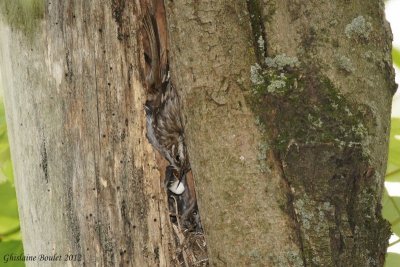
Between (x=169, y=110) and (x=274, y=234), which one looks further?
(x=169, y=110)

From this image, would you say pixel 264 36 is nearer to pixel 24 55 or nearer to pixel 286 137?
pixel 286 137

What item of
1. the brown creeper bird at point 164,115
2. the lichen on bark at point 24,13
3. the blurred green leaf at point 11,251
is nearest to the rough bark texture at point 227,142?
the brown creeper bird at point 164,115

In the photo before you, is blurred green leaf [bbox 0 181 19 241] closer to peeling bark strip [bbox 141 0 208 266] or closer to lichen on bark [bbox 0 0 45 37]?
lichen on bark [bbox 0 0 45 37]

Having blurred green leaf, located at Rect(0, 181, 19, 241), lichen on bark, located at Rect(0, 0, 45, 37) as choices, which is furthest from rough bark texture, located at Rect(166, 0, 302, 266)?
blurred green leaf, located at Rect(0, 181, 19, 241)

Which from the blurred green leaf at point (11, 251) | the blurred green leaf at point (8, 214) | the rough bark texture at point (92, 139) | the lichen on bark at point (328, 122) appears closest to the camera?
the lichen on bark at point (328, 122)

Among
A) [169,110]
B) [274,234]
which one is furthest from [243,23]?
[274,234]

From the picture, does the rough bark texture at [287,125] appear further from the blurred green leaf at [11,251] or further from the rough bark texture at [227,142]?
the blurred green leaf at [11,251]

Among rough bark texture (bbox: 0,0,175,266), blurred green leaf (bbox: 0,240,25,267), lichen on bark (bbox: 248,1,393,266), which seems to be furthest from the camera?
blurred green leaf (bbox: 0,240,25,267)
